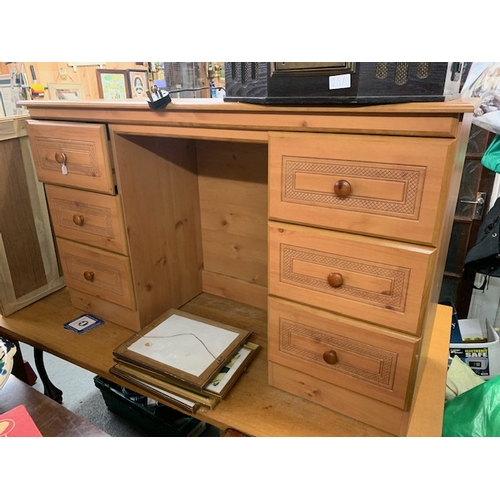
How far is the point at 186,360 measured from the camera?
1020mm

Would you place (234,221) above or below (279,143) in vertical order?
below

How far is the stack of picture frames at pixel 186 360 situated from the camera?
95 cm

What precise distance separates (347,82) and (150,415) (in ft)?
4.10

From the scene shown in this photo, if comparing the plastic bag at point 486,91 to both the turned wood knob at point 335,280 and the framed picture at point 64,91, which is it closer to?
the turned wood knob at point 335,280

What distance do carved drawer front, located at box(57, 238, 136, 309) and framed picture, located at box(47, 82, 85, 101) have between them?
Answer: 4.61 feet

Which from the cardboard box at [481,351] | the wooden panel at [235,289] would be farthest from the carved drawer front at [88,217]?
the cardboard box at [481,351]

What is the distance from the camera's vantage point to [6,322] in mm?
1276

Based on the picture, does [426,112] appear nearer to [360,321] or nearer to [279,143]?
[279,143]

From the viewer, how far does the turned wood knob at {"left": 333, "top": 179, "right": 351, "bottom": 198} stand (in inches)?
27.5

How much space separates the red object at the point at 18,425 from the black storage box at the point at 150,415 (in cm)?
72

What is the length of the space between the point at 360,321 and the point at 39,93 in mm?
2289

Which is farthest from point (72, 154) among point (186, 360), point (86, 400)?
point (86, 400)
